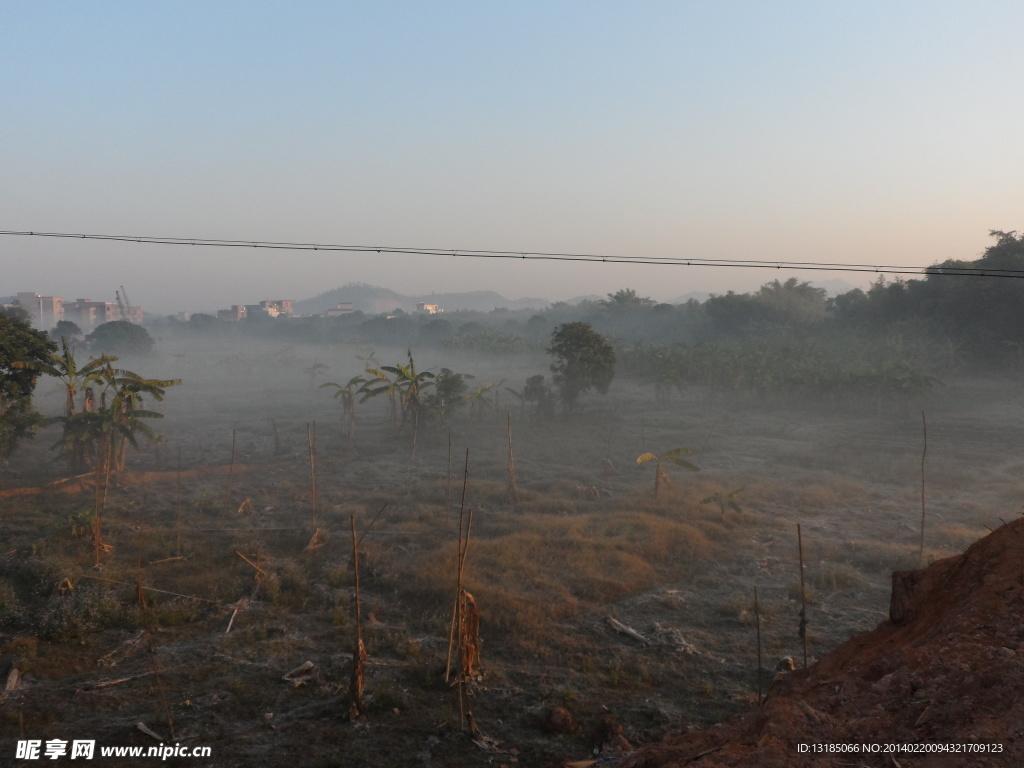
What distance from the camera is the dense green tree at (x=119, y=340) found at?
59.3m

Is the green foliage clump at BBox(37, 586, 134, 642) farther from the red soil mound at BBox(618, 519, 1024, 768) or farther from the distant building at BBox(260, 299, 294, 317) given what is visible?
the distant building at BBox(260, 299, 294, 317)

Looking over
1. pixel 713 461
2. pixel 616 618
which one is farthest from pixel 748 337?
pixel 616 618

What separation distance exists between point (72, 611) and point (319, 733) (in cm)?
530

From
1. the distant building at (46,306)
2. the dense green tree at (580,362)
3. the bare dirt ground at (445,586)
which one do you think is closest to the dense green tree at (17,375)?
the bare dirt ground at (445,586)

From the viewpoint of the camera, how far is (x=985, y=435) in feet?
79.4

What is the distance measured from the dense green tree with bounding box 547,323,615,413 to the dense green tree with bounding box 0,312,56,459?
18.7m

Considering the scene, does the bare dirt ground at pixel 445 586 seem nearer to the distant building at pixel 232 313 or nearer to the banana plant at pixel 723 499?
the banana plant at pixel 723 499

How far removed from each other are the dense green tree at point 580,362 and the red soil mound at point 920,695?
75.0ft

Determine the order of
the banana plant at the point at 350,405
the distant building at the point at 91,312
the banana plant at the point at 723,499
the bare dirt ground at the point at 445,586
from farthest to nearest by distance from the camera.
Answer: the distant building at the point at 91,312 < the banana plant at the point at 350,405 < the banana plant at the point at 723,499 < the bare dirt ground at the point at 445,586

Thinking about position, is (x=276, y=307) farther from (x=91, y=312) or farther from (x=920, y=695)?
(x=920, y=695)

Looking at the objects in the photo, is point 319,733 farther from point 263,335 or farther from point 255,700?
point 263,335

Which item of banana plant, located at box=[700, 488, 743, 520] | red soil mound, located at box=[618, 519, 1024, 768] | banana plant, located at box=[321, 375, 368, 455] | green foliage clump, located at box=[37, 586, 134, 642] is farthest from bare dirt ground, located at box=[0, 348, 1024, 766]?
red soil mound, located at box=[618, 519, 1024, 768]

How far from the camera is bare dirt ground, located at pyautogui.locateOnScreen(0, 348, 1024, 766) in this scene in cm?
762

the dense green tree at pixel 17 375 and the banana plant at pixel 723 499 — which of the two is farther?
the dense green tree at pixel 17 375
